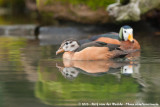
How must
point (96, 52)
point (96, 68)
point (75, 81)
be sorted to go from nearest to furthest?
point (75, 81) → point (96, 68) → point (96, 52)

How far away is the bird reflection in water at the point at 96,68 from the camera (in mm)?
8634

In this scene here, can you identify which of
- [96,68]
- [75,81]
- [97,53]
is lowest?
[75,81]

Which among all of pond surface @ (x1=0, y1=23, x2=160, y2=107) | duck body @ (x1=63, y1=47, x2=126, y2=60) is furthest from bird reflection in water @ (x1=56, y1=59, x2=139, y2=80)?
duck body @ (x1=63, y1=47, x2=126, y2=60)

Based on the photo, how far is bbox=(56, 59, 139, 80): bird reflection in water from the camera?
8.63m

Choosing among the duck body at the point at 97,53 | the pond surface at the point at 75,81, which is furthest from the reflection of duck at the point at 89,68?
the duck body at the point at 97,53

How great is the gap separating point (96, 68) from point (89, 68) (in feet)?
0.52

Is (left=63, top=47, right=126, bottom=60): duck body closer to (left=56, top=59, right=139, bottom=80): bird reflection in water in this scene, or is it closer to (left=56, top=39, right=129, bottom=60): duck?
A: (left=56, top=39, right=129, bottom=60): duck

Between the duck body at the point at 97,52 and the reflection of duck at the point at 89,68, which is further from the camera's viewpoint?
the duck body at the point at 97,52

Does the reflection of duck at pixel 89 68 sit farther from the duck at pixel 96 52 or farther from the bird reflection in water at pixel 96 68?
the duck at pixel 96 52

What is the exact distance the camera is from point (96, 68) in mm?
9234

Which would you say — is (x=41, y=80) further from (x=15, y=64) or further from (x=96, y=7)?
(x=96, y=7)

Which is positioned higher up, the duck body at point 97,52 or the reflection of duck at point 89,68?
the duck body at point 97,52

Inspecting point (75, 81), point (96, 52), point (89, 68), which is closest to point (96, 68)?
point (89, 68)

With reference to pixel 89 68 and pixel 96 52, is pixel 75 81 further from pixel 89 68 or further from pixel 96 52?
pixel 96 52
